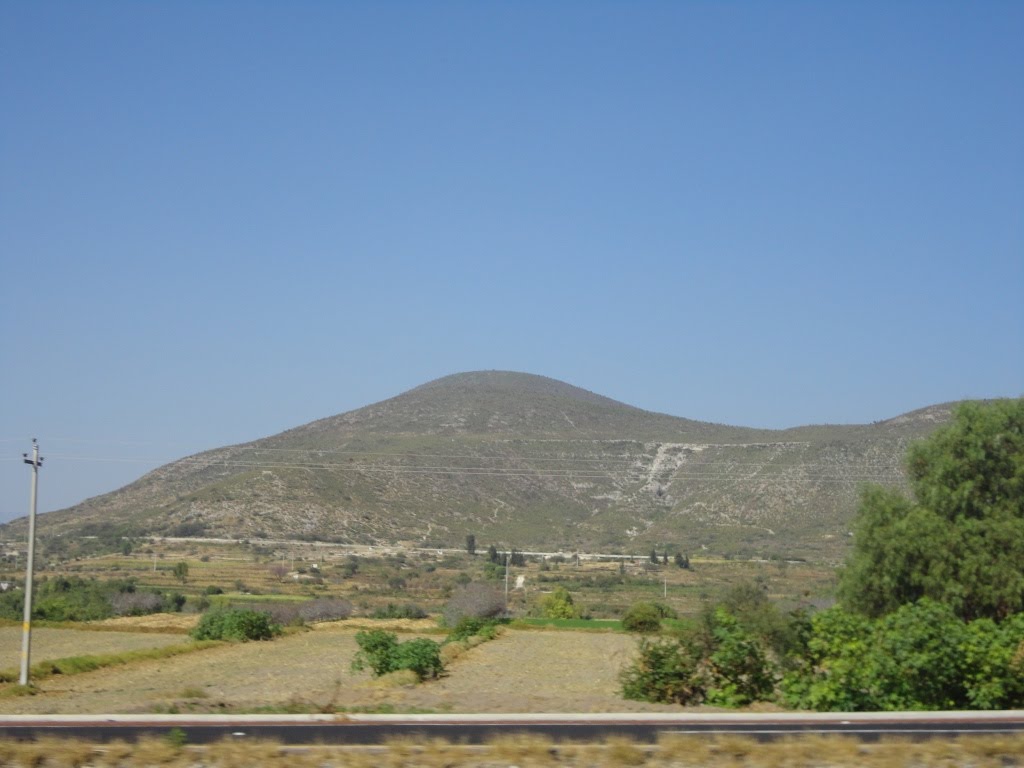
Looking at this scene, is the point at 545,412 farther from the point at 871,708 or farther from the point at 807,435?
the point at 871,708

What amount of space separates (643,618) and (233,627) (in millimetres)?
22111

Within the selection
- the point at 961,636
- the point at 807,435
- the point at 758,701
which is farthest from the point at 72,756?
the point at 807,435

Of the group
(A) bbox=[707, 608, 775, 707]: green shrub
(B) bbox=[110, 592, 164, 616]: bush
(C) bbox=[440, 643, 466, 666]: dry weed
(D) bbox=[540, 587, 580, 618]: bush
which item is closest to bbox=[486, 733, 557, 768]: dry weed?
(A) bbox=[707, 608, 775, 707]: green shrub

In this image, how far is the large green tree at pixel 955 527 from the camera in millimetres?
33531

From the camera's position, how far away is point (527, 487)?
11825 centimetres

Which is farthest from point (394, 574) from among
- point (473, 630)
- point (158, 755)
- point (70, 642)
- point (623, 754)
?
point (623, 754)

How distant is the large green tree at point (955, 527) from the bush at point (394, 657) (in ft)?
46.5

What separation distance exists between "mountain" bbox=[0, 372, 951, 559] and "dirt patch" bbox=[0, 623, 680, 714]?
44670 millimetres

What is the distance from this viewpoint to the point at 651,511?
11531 centimetres

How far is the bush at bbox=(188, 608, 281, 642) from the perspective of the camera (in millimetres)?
54869

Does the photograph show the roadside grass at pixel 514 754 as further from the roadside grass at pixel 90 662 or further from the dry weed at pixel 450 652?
the dry weed at pixel 450 652

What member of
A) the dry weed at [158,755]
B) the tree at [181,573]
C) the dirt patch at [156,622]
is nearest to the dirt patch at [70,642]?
the dirt patch at [156,622]

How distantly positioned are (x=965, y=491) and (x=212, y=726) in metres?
26.2

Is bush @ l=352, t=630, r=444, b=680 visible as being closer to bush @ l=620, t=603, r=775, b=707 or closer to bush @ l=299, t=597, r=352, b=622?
bush @ l=620, t=603, r=775, b=707
